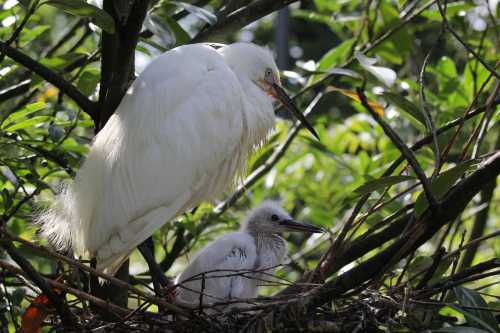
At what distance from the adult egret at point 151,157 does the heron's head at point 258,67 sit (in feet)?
0.64

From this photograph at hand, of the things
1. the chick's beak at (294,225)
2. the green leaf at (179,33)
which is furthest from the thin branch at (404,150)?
the chick's beak at (294,225)

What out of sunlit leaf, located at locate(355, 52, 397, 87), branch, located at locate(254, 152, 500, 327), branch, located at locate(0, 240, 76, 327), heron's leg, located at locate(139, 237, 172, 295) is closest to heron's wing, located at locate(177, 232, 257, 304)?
heron's leg, located at locate(139, 237, 172, 295)

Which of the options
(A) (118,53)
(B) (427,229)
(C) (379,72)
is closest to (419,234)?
(B) (427,229)

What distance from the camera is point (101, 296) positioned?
2732 mm

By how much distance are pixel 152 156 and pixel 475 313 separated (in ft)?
4.57

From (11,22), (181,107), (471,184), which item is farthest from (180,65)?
(471,184)

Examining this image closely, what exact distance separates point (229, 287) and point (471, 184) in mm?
1481

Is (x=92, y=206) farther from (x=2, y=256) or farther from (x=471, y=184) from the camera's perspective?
(x=471, y=184)

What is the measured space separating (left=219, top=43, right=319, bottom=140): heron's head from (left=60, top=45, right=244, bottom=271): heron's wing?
23 cm

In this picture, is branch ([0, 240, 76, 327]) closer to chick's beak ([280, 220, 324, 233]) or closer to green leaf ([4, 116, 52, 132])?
green leaf ([4, 116, 52, 132])

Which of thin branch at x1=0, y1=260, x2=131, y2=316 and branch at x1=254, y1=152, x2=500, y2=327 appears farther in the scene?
thin branch at x1=0, y1=260, x2=131, y2=316

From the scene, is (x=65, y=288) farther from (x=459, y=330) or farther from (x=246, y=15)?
(x=246, y=15)

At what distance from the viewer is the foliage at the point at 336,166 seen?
197 cm

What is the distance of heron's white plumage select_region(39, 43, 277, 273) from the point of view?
283cm
